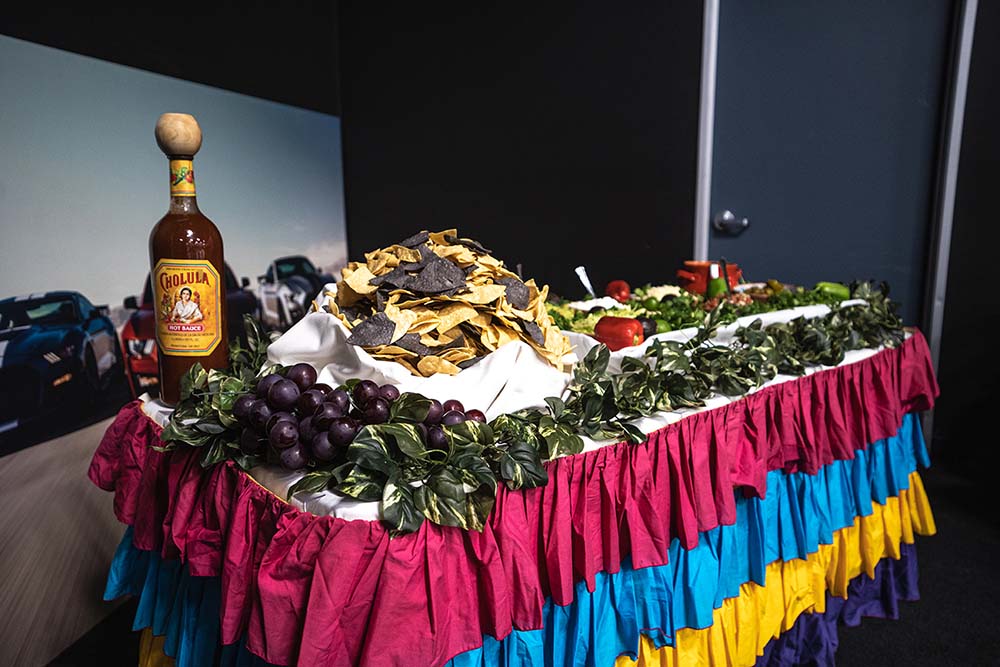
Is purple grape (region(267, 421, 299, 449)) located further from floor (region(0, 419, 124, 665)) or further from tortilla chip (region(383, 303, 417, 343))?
floor (region(0, 419, 124, 665))

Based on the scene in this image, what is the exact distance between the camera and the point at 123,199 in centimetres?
233

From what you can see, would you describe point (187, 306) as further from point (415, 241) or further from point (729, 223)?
point (729, 223)

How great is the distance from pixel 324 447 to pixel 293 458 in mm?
53

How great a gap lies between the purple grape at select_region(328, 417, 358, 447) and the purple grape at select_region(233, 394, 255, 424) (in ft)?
0.51

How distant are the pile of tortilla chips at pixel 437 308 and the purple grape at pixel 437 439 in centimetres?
27

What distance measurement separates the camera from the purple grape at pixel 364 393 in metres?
0.96

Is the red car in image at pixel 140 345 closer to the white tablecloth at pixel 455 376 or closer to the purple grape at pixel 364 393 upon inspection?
the white tablecloth at pixel 455 376

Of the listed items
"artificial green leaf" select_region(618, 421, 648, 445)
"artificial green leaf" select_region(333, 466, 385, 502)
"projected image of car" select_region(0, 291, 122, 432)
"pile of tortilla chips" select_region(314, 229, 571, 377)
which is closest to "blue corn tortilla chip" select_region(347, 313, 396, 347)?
"pile of tortilla chips" select_region(314, 229, 571, 377)

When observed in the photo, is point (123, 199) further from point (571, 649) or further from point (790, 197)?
point (790, 197)

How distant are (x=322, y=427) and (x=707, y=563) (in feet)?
2.78

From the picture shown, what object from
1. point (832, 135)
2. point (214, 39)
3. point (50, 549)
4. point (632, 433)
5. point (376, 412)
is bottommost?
point (50, 549)

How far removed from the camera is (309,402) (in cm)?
93

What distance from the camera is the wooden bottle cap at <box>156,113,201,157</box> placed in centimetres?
110

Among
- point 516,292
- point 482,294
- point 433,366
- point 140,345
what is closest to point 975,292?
point 516,292
